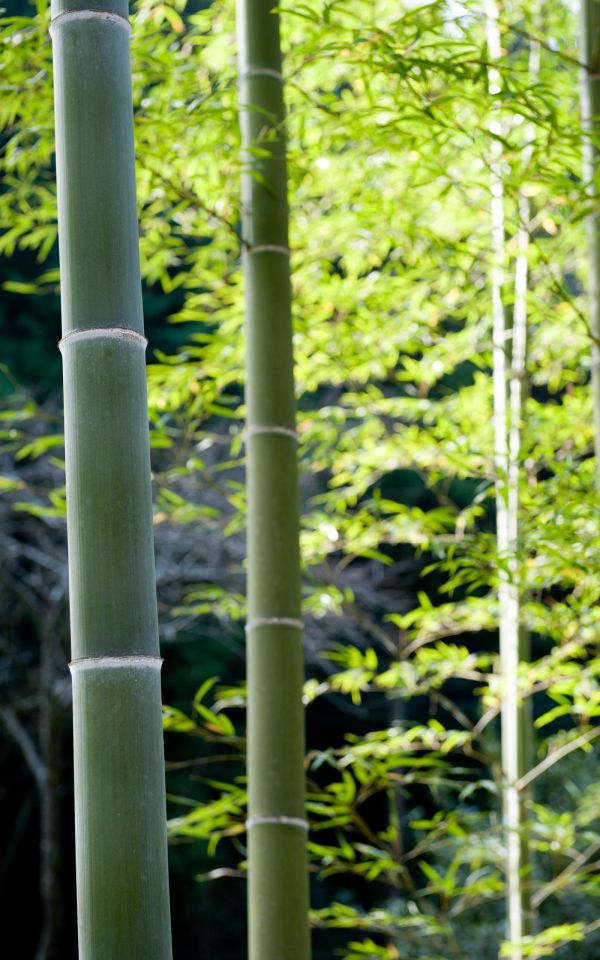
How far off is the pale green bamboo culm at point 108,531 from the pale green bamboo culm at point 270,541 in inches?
27.3

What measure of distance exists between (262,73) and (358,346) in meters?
1.06

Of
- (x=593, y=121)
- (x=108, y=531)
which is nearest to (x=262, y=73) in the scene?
(x=593, y=121)

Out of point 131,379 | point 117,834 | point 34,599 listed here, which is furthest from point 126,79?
point 34,599

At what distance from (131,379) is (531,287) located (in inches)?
95.2

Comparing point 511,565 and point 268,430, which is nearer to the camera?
point 268,430

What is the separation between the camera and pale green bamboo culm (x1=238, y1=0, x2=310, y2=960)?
6.73ft

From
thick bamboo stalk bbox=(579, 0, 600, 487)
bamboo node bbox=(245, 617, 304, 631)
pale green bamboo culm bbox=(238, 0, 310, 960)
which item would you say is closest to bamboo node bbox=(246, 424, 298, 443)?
pale green bamboo culm bbox=(238, 0, 310, 960)

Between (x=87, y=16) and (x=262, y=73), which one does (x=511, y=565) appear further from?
(x=87, y=16)

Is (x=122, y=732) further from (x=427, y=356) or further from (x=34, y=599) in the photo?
(x=34, y=599)

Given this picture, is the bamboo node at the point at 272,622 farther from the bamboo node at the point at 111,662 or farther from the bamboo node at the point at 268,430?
the bamboo node at the point at 111,662

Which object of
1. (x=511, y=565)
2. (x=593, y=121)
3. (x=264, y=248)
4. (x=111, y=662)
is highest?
(x=593, y=121)

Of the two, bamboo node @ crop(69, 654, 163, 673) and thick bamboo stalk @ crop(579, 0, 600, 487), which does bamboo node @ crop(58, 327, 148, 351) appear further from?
thick bamboo stalk @ crop(579, 0, 600, 487)

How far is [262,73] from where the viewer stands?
2355 mm

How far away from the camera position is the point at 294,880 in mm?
2059
